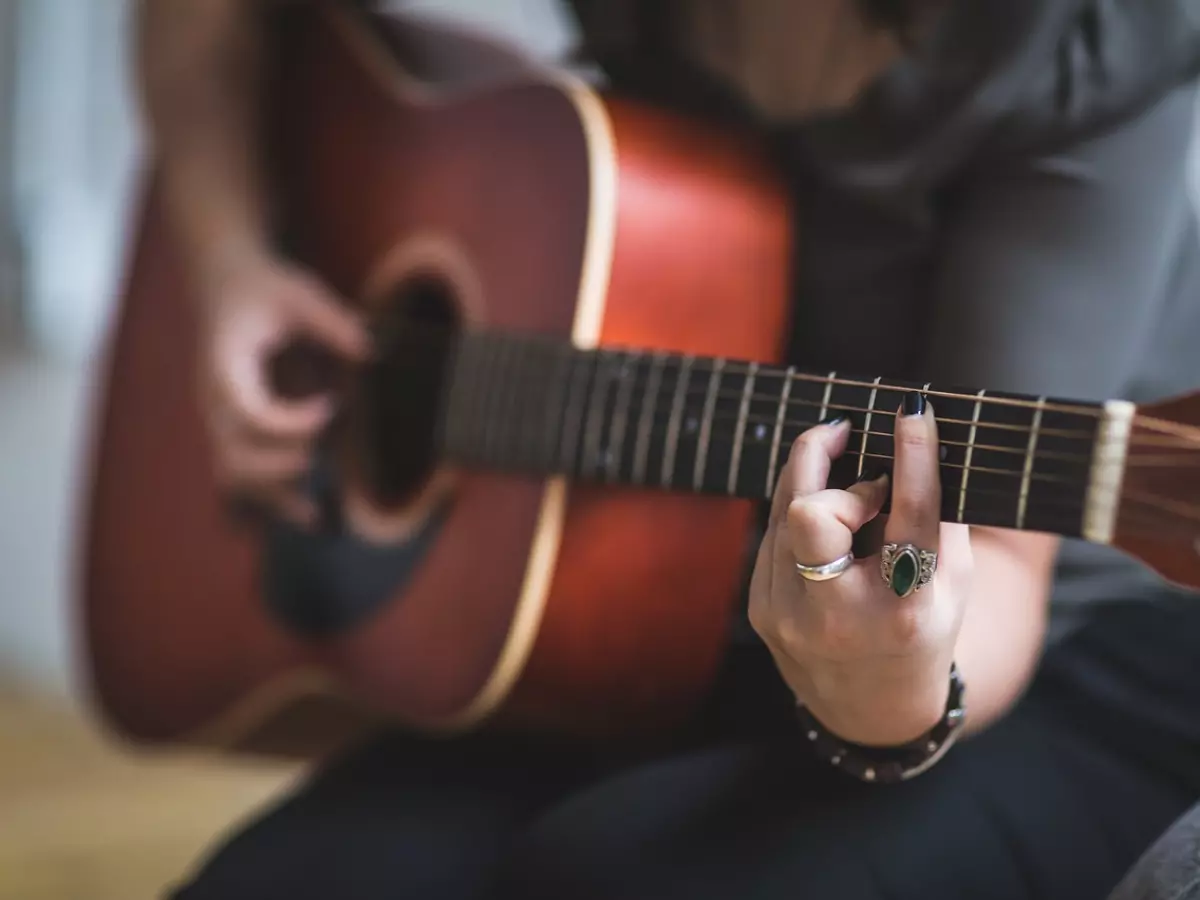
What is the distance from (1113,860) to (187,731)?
678 millimetres

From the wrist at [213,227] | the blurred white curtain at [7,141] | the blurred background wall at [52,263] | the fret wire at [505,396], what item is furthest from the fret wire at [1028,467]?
the blurred white curtain at [7,141]

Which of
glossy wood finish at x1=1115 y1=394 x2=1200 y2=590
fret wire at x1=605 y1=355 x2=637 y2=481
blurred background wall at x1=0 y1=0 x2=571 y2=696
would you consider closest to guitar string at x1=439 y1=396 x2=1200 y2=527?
glossy wood finish at x1=1115 y1=394 x2=1200 y2=590

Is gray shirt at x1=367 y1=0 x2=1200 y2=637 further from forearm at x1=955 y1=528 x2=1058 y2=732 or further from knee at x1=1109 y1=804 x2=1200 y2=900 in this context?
knee at x1=1109 y1=804 x2=1200 y2=900

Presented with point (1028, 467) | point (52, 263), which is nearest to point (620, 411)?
point (1028, 467)

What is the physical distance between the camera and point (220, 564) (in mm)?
885

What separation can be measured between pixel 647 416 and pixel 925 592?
0.18m

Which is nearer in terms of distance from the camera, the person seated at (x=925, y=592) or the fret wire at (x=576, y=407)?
the person seated at (x=925, y=592)

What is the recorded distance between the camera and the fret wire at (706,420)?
49 centimetres

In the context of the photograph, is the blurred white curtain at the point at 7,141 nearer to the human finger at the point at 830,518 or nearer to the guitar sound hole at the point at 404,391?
the guitar sound hole at the point at 404,391

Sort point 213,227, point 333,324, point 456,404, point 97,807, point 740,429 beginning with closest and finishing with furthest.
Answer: point 740,429 < point 456,404 < point 333,324 < point 213,227 < point 97,807

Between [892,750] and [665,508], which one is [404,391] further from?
[892,750]

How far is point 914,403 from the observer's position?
0.37 m

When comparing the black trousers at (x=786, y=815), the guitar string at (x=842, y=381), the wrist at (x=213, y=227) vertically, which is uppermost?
the wrist at (x=213, y=227)

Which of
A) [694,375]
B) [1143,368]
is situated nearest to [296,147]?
[694,375]
